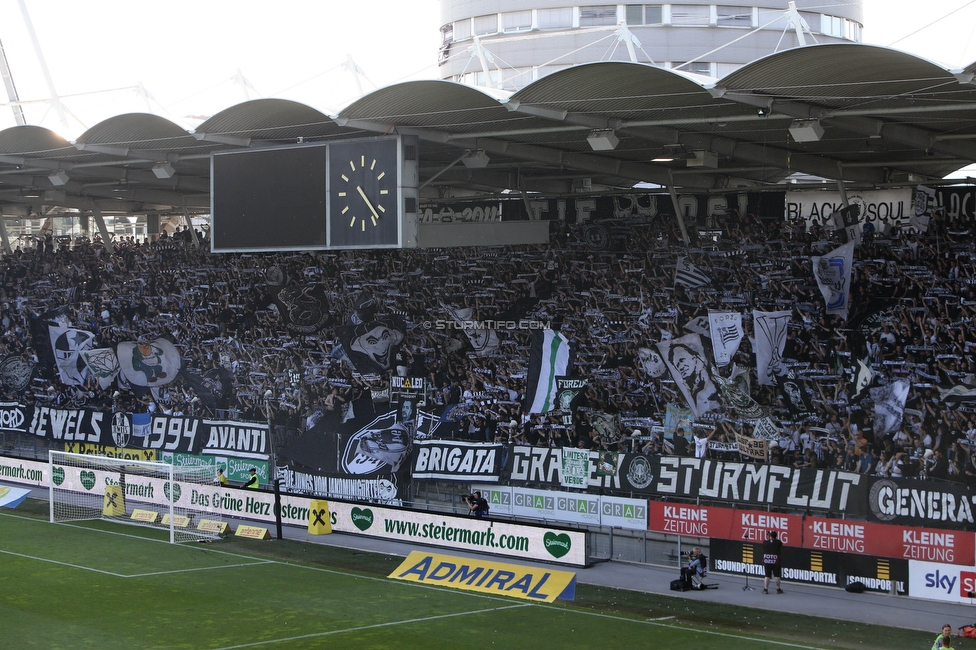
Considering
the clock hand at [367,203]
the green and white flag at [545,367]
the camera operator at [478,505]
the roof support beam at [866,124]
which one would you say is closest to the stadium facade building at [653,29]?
the green and white flag at [545,367]

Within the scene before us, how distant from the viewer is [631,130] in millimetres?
22141

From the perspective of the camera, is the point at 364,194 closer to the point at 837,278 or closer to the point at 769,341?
the point at 769,341

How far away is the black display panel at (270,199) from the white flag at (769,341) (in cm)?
997

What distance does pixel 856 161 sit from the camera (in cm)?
2616

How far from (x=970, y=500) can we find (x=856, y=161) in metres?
11.1

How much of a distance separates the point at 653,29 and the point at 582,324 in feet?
95.2

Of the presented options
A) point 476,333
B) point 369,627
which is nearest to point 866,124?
point 476,333

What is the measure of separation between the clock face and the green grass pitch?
6.65 metres

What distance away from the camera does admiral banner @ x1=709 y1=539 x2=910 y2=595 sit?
17891 millimetres

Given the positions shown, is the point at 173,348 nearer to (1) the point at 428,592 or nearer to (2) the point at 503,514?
(2) the point at 503,514

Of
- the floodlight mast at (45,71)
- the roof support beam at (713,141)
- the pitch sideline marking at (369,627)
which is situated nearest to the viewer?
the pitch sideline marking at (369,627)

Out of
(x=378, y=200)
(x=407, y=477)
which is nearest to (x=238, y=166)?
(x=378, y=200)

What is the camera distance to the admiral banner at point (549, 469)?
2217 centimetres

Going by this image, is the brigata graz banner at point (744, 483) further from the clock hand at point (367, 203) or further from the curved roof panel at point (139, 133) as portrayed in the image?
the curved roof panel at point (139, 133)
